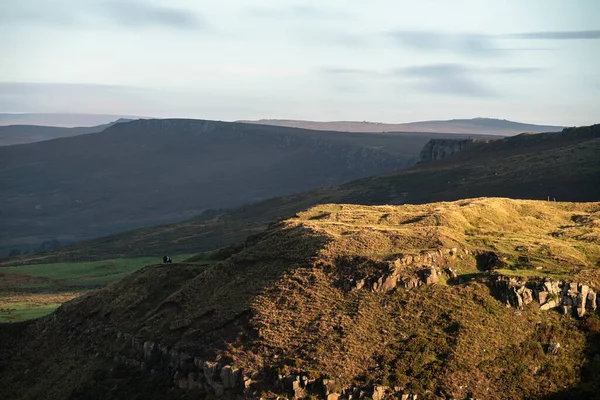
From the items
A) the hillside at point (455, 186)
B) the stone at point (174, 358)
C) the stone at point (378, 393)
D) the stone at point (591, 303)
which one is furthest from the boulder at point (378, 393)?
the hillside at point (455, 186)

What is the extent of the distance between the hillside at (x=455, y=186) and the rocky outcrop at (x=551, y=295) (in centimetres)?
8343

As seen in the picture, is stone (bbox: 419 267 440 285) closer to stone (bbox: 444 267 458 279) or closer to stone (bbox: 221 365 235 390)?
stone (bbox: 444 267 458 279)

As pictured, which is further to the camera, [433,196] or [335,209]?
[433,196]

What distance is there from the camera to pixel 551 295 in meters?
39.7

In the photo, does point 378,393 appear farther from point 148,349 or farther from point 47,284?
point 47,284

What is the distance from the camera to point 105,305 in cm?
5081

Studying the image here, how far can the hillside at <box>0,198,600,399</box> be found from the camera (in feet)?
114

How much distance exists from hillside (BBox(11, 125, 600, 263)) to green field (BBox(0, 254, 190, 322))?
36.2 metres

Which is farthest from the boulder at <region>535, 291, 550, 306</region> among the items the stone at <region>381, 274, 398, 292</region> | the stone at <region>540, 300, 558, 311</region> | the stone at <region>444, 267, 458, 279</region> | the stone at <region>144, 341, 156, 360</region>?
the stone at <region>144, 341, 156, 360</region>

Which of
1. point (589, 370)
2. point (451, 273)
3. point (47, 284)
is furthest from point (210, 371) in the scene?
point (47, 284)

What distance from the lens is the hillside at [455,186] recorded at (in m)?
133

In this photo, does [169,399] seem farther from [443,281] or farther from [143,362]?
[443,281]

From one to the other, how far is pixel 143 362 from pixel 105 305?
11334mm

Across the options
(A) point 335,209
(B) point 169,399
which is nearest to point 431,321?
(B) point 169,399
